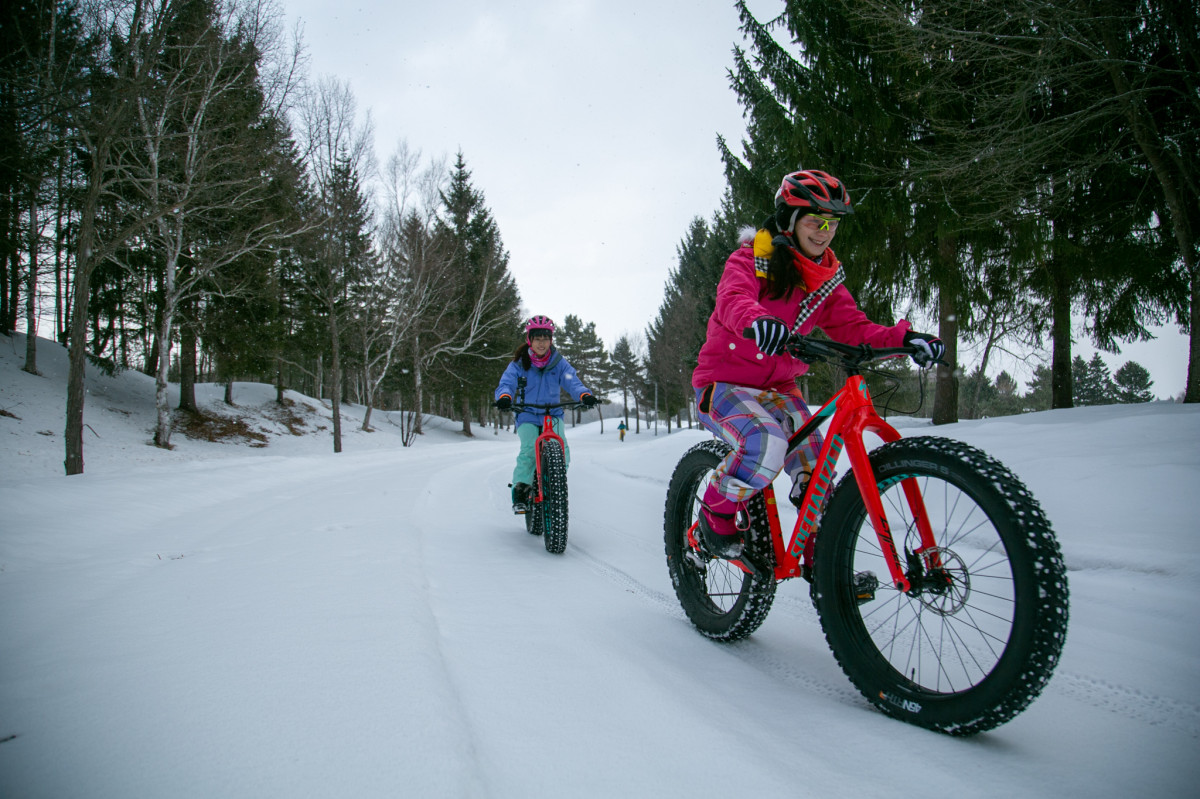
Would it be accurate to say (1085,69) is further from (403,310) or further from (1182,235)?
(403,310)

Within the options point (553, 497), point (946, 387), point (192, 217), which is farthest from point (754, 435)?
point (192, 217)

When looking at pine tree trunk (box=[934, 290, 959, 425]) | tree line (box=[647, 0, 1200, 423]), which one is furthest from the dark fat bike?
pine tree trunk (box=[934, 290, 959, 425])

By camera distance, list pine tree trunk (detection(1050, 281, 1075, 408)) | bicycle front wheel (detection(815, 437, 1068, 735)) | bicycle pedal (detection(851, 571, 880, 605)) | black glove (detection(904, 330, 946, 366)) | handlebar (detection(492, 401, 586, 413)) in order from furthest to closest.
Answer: pine tree trunk (detection(1050, 281, 1075, 408)) → handlebar (detection(492, 401, 586, 413)) → black glove (detection(904, 330, 946, 366)) → bicycle pedal (detection(851, 571, 880, 605)) → bicycle front wheel (detection(815, 437, 1068, 735))

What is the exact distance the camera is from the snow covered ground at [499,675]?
120cm

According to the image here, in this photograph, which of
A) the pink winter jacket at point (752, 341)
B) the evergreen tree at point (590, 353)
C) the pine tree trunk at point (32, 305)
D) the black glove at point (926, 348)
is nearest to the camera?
the black glove at point (926, 348)

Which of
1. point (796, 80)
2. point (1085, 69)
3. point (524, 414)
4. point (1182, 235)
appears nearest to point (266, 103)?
point (796, 80)

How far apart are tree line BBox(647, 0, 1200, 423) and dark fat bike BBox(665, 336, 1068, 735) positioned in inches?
262

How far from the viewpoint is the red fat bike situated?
3.99m

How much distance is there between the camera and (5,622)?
6.86 ft

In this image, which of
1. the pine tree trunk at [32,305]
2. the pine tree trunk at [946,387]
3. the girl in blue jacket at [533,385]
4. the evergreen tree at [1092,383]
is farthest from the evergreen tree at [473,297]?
the evergreen tree at [1092,383]

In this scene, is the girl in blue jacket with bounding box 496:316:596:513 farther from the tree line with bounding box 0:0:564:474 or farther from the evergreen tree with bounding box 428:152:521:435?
the evergreen tree with bounding box 428:152:521:435

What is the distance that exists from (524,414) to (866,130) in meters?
8.55

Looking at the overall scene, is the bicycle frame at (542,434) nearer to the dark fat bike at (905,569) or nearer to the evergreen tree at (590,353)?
the dark fat bike at (905,569)

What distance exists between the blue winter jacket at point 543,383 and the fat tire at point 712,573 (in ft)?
7.34
